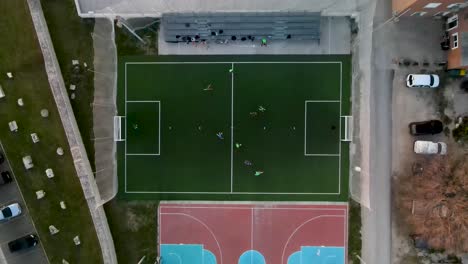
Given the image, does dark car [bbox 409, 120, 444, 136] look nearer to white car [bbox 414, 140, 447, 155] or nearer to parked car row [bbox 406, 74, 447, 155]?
parked car row [bbox 406, 74, 447, 155]

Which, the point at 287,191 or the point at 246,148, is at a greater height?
the point at 246,148

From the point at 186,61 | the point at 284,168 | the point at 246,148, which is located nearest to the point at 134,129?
the point at 186,61

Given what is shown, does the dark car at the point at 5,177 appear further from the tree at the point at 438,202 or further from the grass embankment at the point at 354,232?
the tree at the point at 438,202

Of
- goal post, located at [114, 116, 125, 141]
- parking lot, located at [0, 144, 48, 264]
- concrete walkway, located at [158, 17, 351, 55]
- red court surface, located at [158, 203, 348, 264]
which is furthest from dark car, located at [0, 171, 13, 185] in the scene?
concrete walkway, located at [158, 17, 351, 55]

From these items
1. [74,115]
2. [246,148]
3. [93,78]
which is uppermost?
[93,78]

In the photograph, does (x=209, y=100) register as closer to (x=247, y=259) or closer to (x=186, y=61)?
(x=186, y=61)
